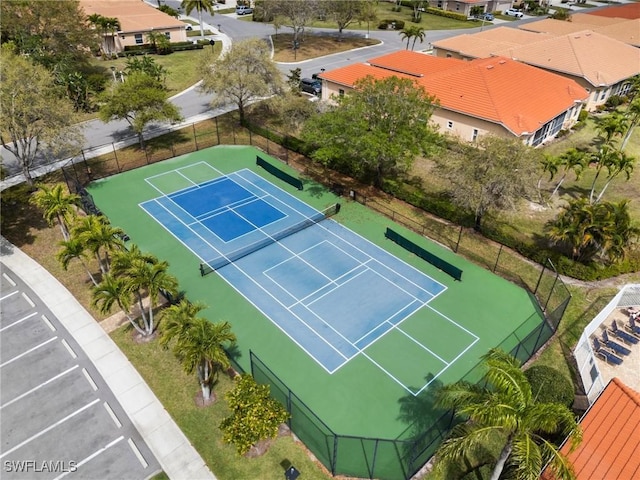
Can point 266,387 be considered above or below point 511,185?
below

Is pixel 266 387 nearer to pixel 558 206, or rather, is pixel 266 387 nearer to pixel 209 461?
pixel 209 461

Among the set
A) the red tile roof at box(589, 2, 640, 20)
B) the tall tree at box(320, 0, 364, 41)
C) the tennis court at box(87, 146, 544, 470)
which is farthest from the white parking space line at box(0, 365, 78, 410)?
the red tile roof at box(589, 2, 640, 20)

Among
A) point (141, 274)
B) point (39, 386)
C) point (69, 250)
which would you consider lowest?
point (39, 386)

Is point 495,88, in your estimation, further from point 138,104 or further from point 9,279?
point 9,279

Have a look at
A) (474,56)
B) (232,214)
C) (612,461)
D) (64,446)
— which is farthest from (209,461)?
(474,56)

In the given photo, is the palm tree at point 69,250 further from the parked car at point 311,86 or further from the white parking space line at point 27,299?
the parked car at point 311,86

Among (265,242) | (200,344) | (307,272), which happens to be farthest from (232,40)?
(200,344)
